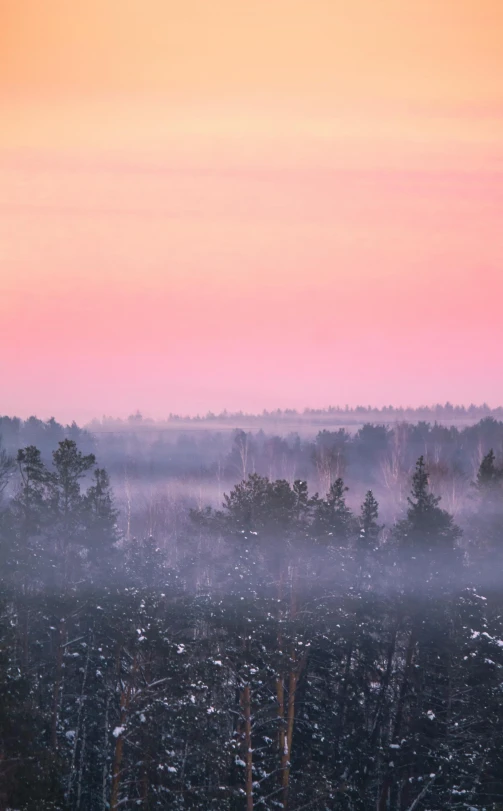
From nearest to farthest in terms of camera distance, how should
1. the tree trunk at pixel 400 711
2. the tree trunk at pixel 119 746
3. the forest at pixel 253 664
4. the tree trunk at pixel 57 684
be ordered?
the tree trunk at pixel 119 746, the forest at pixel 253 664, the tree trunk at pixel 57 684, the tree trunk at pixel 400 711

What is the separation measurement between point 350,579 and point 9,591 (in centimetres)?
1084

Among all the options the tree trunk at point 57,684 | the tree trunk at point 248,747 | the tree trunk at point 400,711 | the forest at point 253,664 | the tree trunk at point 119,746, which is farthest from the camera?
the tree trunk at point 400,711

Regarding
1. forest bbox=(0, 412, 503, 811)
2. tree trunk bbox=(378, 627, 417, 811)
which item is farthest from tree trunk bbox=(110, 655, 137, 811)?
tree trunk bbox=(378, 627, 417, 811)

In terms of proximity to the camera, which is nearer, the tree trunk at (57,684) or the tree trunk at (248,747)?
the tree trunk at (248,747)

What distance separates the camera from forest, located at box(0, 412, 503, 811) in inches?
1077

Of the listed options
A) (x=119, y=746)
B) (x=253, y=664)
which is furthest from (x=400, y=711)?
(x=119, y=746)

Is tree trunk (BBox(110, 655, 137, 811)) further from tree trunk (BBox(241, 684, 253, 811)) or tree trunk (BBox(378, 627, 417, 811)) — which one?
tree trunk (BBox(378, 627, 417, 811))

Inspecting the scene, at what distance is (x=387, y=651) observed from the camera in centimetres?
3262

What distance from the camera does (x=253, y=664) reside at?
93.0 ft

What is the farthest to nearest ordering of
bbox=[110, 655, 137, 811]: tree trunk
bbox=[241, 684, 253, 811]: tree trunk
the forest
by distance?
1. the forest
2. bbox=[241, 684, 253, 811]: tree trunk
3. bbox=[110, 655, 137, 811]: tree trunk

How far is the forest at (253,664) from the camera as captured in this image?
1077 inches

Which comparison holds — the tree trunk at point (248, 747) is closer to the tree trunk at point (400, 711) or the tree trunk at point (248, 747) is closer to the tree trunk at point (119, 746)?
the tree trunk at point (119, 746)

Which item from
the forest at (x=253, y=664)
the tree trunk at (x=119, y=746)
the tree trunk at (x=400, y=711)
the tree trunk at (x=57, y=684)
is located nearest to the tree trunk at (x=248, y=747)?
the forest at (x=253, y=664)

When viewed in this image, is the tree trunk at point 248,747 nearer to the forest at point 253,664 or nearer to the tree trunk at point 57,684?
the forest at point 253,664
